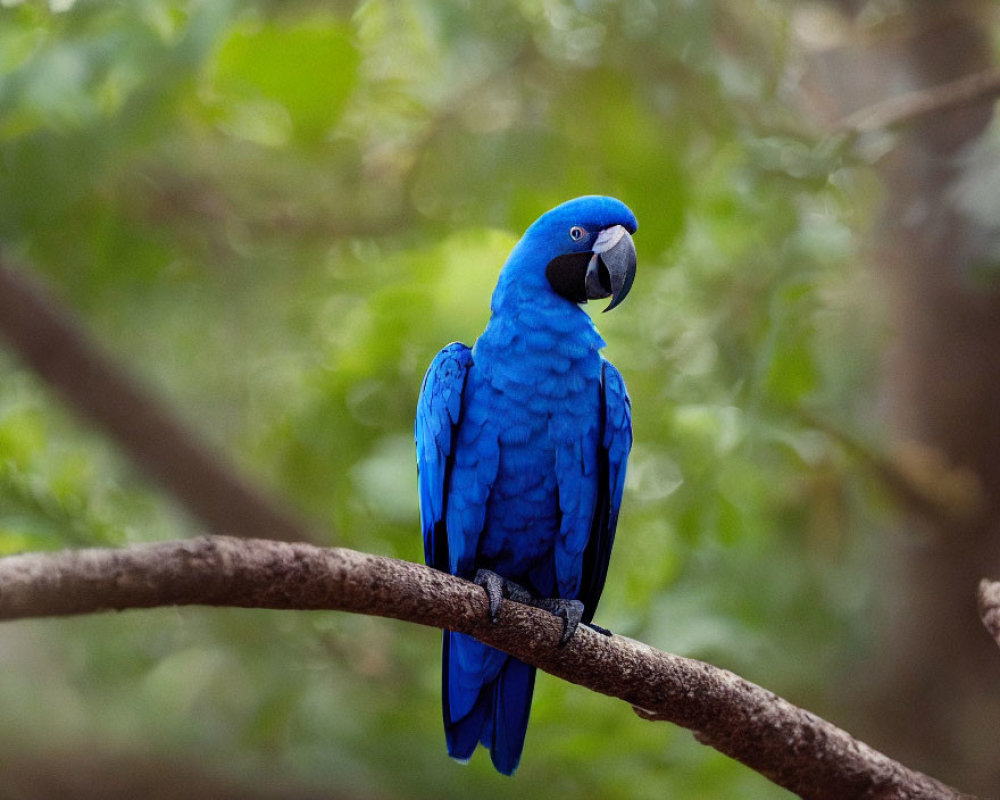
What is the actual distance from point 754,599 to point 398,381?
5.42 feet

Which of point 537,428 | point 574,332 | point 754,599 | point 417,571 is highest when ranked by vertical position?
point 754,599

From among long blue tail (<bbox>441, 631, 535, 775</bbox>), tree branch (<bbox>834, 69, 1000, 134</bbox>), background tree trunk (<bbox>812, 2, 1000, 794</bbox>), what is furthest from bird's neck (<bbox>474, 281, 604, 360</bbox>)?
background tree trunk (<bbox>812, 2, 1000, 794</bbox>)

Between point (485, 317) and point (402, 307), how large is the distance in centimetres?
36

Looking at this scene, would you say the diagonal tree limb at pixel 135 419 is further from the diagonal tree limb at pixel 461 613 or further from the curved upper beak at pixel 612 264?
the diagonal tree limb at pixel 461 613

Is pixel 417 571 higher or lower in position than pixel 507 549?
lower

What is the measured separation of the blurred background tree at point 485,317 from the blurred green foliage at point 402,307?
2 centimetres

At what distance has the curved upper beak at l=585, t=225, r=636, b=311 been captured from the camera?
102 inches

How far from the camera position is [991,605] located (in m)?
2.34

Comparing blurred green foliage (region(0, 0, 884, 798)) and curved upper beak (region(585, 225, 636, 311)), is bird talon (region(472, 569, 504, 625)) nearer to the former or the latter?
curved upper beak (region(585, 225, 636, 311))

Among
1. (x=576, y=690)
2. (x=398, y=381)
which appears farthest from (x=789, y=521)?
(x=398, y=381)

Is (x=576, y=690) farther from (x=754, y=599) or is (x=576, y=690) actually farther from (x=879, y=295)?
(x=879, y=295)

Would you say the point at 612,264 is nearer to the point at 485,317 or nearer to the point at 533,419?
the point at 533,419

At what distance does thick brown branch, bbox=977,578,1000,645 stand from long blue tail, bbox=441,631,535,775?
3.48 feet

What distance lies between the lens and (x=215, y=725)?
5000 millimetres
